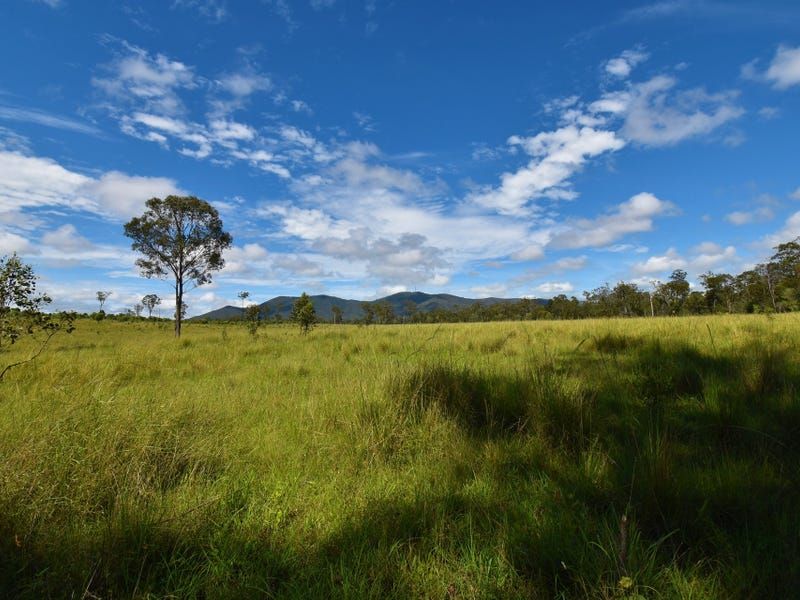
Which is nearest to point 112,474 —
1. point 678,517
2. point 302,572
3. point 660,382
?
point 302,572

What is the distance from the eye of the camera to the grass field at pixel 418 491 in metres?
1.74

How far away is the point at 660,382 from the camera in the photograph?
14.6 ft

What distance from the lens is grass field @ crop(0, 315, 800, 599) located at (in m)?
1.74

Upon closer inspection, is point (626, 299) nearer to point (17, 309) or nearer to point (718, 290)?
point (718, 290)

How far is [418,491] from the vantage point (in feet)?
8.32

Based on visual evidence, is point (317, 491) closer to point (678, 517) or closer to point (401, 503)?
point (401, 503)

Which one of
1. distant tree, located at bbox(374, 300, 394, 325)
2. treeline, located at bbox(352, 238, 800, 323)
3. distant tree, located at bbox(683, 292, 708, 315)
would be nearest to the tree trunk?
treeline, located at bbox(352, 238, 800, 323)

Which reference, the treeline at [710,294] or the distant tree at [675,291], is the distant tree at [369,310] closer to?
the treeline at [710,294]

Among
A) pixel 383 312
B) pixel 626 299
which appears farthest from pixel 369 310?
pixel 626 299

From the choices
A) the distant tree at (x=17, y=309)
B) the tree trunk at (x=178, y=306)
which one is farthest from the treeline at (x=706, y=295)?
the distant tree at (x=17, y=309)

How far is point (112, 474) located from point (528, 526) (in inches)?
103

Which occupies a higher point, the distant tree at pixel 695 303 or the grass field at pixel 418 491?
the distant tree at pixel 695 303

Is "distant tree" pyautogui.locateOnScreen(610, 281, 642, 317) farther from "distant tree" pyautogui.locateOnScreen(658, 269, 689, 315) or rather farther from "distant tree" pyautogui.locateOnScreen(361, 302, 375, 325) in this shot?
"distant tree" pyautogui.locateOnScreen(361, 302, 375, 325)

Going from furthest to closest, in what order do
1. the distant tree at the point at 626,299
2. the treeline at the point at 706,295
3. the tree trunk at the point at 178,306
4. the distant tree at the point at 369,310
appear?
the distant tree at the point at 369,310 < the distant tree at the point at 626,299 < the treeline at the point at 706,295 < the tree trunk at the point at 178,306
